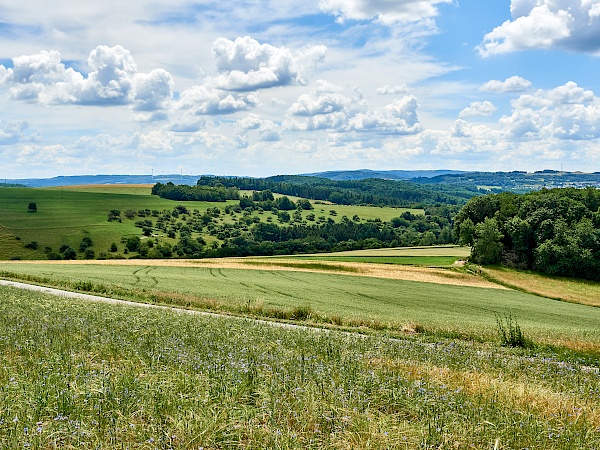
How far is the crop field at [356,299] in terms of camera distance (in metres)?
24.5

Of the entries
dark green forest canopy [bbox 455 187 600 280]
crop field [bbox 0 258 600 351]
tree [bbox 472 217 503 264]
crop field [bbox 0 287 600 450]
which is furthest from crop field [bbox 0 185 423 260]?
crop field [bbox 0 287 600 450]

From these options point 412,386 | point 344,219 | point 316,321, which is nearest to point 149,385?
point 412,386

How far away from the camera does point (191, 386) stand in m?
7.35

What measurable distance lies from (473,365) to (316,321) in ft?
45.6

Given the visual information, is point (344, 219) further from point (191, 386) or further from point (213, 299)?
point (191, 386)

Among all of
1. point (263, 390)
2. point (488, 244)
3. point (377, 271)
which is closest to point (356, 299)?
point (377, 271)

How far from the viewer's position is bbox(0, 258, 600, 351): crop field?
2455 cm

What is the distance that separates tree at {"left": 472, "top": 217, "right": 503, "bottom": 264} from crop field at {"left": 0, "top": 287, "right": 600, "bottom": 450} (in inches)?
2990

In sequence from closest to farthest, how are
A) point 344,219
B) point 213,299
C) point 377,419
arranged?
1. point 377,419
2. point 213,299
3. point 344,219

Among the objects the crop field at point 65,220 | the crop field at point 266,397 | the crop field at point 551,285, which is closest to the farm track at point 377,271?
the crop field at point 551,285

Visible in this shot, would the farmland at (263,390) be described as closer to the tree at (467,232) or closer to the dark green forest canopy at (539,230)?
the dark green forest canopy at (539,230)

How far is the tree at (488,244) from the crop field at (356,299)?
21.0 metres

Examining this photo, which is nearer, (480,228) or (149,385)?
(149,385)

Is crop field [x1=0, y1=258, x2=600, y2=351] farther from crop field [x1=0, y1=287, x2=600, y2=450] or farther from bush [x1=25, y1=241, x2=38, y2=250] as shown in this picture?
bush [x1=25, y1=241, x2=38, y2=250]
